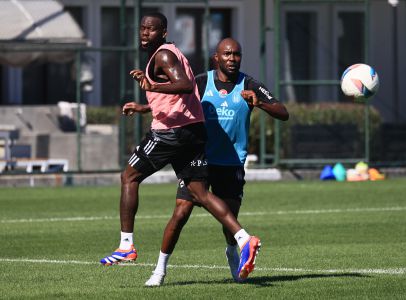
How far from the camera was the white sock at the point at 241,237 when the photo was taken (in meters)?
10.1

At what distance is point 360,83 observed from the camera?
12.7 metres

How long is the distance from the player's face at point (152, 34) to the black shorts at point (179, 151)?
2.40ft

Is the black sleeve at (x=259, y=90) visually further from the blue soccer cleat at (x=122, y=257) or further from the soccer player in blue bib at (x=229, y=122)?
the blue soccer cleat at (x=122, y=257)

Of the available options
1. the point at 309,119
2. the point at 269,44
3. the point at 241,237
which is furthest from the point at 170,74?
the point at 269,44

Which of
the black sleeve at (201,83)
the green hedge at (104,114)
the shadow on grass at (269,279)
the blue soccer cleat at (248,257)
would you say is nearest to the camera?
the blue soccer cleat at (248,257)

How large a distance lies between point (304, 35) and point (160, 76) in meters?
22.0

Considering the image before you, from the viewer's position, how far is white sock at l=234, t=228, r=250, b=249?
10117mm

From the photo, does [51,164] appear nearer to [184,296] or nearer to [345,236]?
[345,236]

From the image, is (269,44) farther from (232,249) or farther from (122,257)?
(122,257)

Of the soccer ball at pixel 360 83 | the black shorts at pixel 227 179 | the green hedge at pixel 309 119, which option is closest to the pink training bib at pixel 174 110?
the black shorts at pixel 227 179

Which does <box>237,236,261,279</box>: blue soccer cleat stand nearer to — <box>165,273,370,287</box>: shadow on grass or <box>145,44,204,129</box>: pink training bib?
<box>165,273,370,287</box>: shadow on grass

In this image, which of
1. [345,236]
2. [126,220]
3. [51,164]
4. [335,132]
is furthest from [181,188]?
[335,132]

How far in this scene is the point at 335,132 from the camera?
27.2 m

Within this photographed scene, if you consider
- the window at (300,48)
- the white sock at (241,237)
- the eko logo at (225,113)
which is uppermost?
the window at (300,48)
